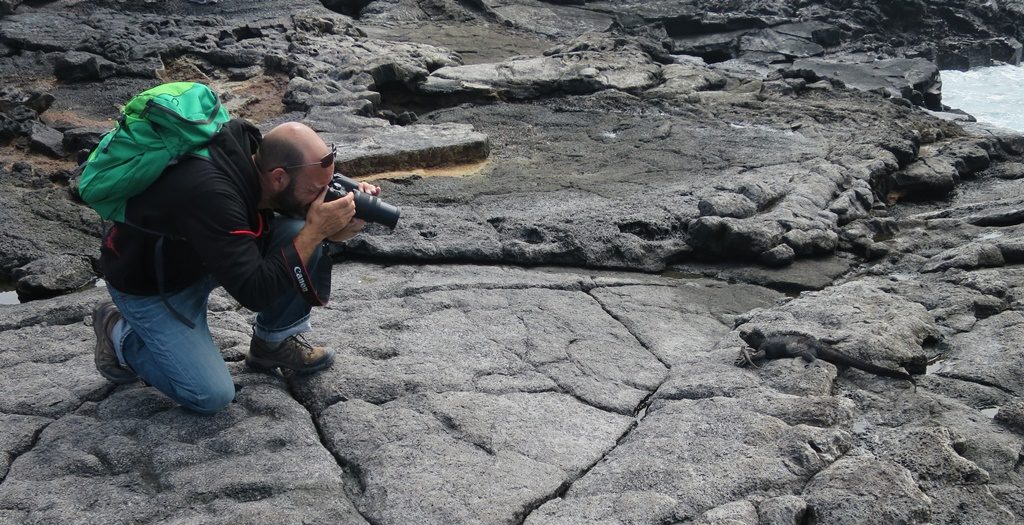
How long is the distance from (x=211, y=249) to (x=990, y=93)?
1439 centimetres

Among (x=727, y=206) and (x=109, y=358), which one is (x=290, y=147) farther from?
(x=727, y=206)

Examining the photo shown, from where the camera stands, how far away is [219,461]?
9.28 feet

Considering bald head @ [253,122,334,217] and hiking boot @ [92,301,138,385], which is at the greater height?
bald head @ [253,122,334,217]

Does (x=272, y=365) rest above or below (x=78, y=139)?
above

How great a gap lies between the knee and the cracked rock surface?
0.17 feet

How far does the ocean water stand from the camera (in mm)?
12859

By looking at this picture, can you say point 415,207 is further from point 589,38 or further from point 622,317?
point 589,38

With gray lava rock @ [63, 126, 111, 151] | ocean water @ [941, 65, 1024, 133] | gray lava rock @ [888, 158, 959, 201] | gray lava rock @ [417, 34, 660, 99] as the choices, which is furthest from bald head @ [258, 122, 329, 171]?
ocean water @ [941, 65, 1024, 133]

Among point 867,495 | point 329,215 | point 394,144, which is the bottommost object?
point 394,144

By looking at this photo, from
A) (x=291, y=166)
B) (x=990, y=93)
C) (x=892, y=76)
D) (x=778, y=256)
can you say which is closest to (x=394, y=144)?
(x=778, y=256)

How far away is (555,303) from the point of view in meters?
4.42

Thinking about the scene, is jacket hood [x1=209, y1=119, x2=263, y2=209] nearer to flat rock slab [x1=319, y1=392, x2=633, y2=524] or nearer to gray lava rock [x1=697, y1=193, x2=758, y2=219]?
flat rock slab [x1=319, y1=392, x2=633, y2=524]

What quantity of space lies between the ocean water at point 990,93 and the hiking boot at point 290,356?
11725 mm

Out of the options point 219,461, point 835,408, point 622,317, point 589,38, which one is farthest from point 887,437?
point 589,38
